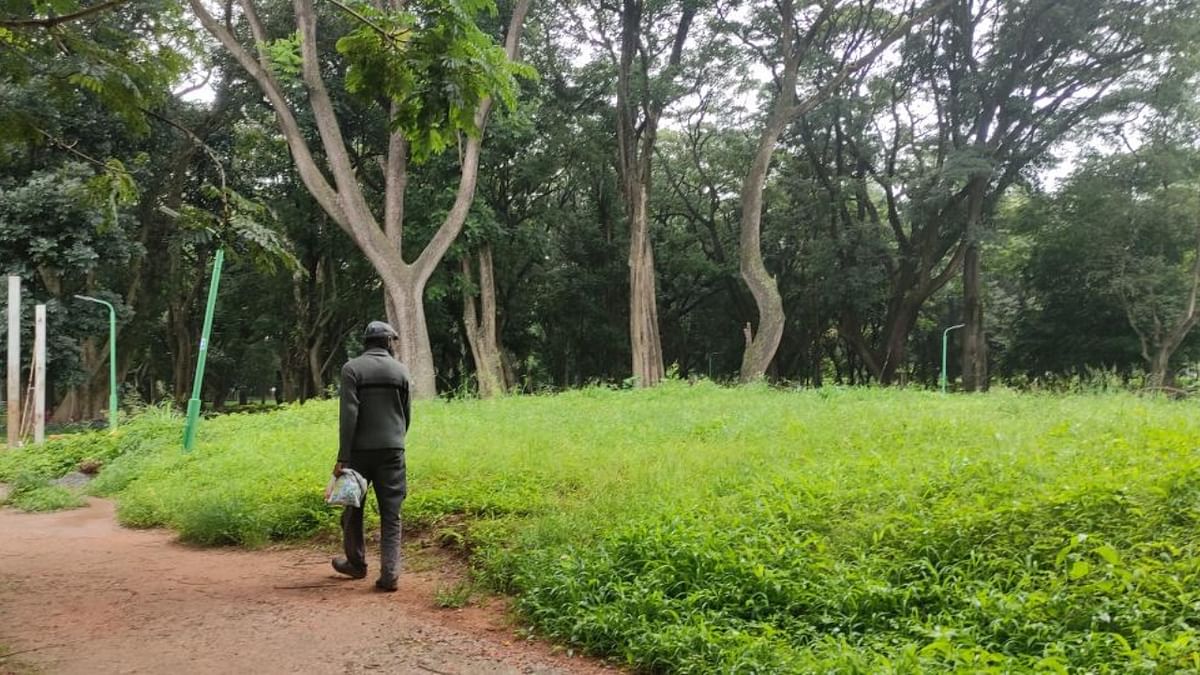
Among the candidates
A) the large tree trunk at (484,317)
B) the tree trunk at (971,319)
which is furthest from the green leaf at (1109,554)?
the tree trunk at (971,319)

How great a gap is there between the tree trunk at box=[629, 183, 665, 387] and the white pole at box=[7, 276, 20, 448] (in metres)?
13.2

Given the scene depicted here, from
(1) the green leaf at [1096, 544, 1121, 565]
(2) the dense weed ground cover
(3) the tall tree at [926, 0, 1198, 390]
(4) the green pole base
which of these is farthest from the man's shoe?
(3) the tall tree at [926, 0, 1198, 390]

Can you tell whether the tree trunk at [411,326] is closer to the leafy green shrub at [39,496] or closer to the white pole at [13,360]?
the leafy green shrub at [39,496]

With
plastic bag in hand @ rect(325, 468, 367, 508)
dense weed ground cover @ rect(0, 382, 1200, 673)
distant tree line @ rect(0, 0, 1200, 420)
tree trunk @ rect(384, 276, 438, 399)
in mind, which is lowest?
dense weed ground cover @ rect(0, 382, 1200, 673)

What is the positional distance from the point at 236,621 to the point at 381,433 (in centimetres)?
140

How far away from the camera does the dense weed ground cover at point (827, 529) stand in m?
3.43

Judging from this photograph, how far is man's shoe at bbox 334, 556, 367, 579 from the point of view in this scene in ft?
17.7

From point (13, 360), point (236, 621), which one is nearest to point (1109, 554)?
point (236, 621)

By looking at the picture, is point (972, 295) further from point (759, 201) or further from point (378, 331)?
point (378, 331)

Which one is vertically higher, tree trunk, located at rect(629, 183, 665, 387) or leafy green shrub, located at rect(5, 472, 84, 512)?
tree trunk, located at rect(629, 183, 665, 387)

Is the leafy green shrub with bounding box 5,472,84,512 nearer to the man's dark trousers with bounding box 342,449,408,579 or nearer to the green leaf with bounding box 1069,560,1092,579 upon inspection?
the man's dark trousers with bounding box 342,449,408,579

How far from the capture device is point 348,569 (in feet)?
17.7

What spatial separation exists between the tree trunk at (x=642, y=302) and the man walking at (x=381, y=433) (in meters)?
15.1

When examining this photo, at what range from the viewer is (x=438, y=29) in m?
5.05
